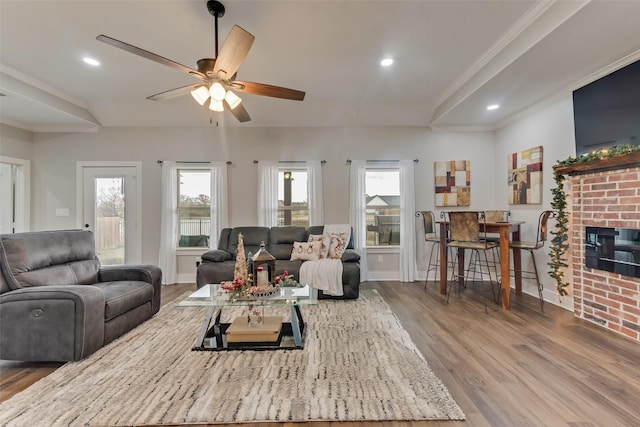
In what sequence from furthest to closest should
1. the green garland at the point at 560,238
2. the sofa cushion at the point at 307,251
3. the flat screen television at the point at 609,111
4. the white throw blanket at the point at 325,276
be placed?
the sofa cushion at the point at 307,251 → the white throw blanket at the point at 325,276 → the green garland at the point at 560,238 → the flat screen television at the point at 609,111

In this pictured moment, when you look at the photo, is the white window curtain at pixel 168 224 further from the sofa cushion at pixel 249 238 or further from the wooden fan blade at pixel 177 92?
the wooden fan blade at pixel 177 92

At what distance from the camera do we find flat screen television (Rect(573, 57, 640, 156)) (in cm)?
272

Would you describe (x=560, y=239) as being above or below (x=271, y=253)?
above

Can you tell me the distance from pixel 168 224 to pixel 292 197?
2150 millimetres

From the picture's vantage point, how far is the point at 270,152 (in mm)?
5004

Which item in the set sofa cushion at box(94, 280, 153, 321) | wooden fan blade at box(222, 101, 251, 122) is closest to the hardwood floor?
sofa cushion at box(94, 280, 153, 321)

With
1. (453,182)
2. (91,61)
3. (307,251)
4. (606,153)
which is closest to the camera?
(606,153)

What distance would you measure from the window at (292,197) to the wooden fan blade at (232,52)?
278 centimetres

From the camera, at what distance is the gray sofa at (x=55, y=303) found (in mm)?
2133

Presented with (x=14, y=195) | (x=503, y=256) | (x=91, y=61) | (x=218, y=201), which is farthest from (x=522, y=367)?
(x=14, y=195)

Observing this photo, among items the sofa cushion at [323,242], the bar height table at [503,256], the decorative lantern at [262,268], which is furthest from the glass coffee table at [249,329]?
the bar height table at [503,256]

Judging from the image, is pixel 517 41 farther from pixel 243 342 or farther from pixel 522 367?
pixel 243 342

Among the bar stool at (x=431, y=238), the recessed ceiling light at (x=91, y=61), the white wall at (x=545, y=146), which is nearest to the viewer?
the recessed ceiling light at (x=91, y=61)

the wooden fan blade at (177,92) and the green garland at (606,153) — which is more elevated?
the wooden fan blade at (177,92)
